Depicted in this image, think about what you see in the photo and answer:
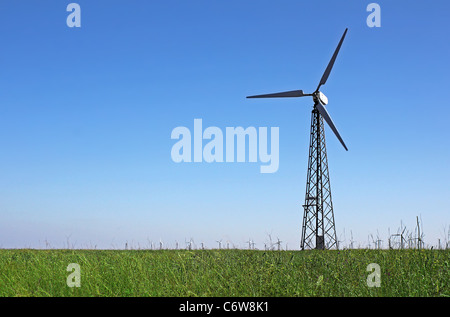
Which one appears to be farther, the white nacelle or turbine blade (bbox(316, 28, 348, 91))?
the white nacelle

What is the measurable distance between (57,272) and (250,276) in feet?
18.9

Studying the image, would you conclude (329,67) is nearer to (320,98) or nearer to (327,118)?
(320,98)

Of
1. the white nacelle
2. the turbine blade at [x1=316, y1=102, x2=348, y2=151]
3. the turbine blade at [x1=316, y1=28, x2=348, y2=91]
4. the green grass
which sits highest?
the turbine blade at [x1=316, y1=28, x2=348, y2=91]

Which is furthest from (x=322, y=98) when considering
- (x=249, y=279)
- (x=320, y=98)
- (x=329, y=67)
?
(x=249, y=279)

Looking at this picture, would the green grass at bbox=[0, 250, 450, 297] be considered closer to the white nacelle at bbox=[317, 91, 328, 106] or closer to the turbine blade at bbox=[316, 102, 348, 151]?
the turbine blade at bbox=[316, 102, 348, 151]

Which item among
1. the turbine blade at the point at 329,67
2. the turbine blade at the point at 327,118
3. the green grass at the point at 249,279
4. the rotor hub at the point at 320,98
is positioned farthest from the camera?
→ the rotor hub at the point at 320,98

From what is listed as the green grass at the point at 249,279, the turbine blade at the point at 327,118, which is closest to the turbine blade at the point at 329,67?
the turbine blade at the point at 327,118

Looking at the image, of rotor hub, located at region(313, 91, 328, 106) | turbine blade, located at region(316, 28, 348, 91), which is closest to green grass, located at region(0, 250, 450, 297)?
turbine blade, located at region(316, 28, 348, 91)

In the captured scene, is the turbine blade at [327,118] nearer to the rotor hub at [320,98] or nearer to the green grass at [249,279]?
the rotor hub at [320,98]

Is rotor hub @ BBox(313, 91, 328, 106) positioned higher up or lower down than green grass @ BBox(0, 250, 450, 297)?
higher up

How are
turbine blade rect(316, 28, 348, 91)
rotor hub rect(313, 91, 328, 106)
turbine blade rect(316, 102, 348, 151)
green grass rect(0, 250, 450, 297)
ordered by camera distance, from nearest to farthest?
green grass rect(0, 250, 450, 297) < turbine blade rect(316, 28, 348, 91) < turbine blade rect(316, 102, 348, 151) < rotor hub rect(313, 91, 328, 106)
